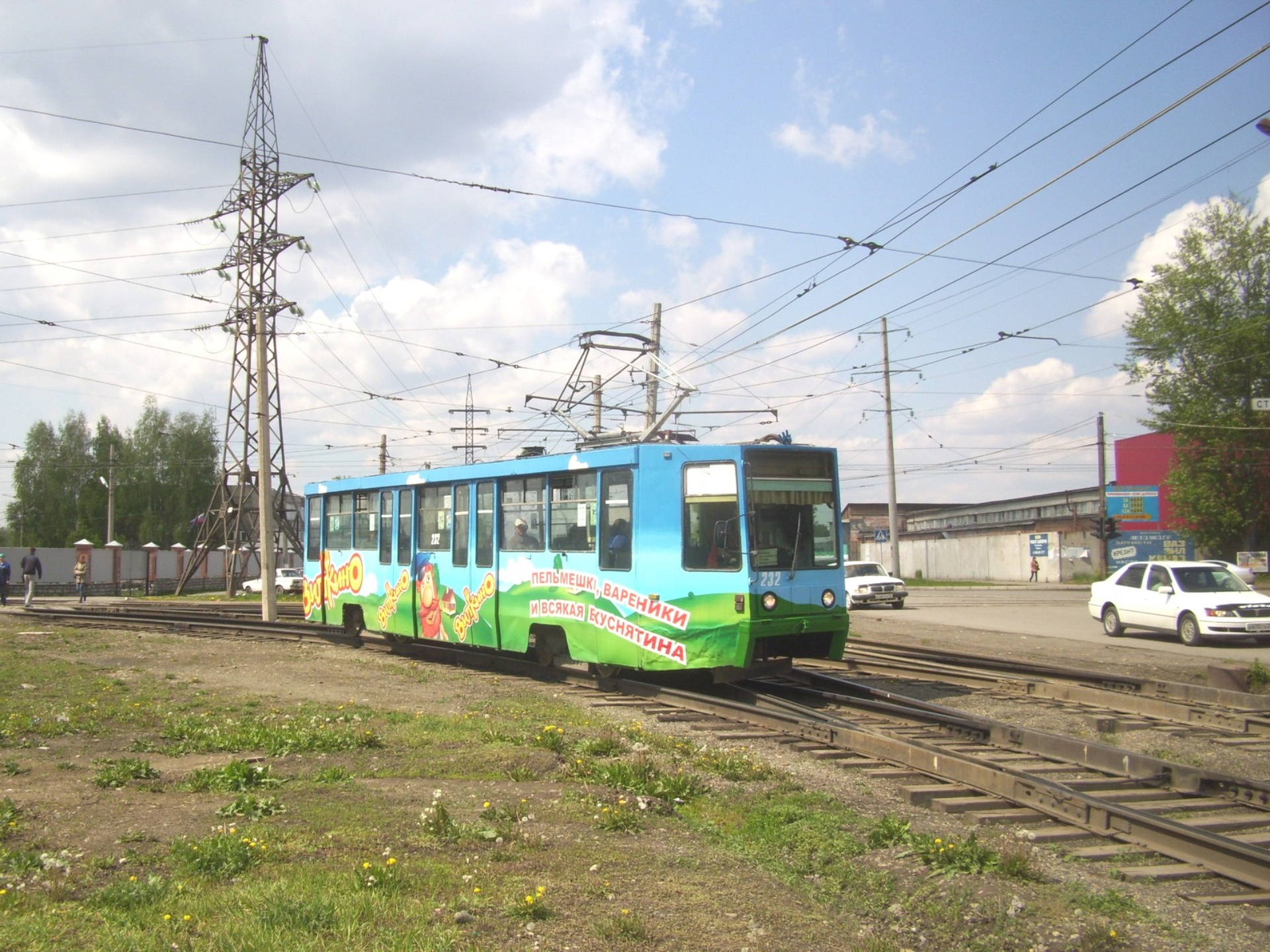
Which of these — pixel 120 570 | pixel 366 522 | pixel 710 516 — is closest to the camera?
pixel 710 516

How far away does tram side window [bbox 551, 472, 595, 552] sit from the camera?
1305cm

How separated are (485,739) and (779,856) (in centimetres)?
406

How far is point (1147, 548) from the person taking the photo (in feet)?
169

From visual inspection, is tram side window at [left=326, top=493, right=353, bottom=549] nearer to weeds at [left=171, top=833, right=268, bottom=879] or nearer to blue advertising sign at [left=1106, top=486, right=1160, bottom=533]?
weeds at [left=171, top=833, right=268, bottom=879]

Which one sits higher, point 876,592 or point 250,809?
point 876,592

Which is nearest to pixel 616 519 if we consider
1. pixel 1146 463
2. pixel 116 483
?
pixel 1146 463

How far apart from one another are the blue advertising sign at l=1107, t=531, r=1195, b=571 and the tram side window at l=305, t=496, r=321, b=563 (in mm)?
41546

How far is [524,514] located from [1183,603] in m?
13.9

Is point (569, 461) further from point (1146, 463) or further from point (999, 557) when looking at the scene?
point (1146, 463)

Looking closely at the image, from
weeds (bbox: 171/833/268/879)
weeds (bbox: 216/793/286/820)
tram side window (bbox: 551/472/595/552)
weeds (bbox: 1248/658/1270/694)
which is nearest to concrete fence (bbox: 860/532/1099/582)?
weeds (bbox: 1248/658/1270/694)

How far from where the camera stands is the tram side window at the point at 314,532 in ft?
66.2

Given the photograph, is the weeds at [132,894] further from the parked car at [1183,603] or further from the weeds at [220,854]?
the parked car at [1183,603]

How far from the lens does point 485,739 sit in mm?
9508

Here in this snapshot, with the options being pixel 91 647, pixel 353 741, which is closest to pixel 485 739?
pixel 353 741
